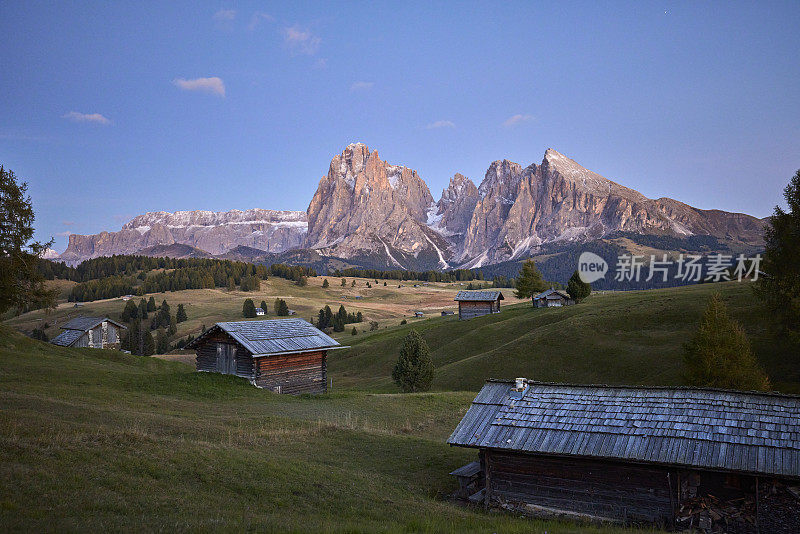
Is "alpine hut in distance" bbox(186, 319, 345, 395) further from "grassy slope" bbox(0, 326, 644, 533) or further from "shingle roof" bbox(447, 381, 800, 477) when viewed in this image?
"shingle roof" bbox(447, 381, 800, 477)

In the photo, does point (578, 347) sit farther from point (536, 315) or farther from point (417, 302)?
point (417, 302)

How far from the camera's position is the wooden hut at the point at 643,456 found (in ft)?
47.0

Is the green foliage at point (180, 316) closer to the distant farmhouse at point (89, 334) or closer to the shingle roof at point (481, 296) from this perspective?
the distant farmhouse at point (89, 334)

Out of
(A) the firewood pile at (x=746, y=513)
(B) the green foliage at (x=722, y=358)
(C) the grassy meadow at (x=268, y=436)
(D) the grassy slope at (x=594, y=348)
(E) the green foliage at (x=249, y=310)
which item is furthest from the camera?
(E) the green foliage at (x=249, y=310)

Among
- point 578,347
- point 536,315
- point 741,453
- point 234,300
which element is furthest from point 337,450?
A: point 234,300

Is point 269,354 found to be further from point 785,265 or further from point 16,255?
point 785,265

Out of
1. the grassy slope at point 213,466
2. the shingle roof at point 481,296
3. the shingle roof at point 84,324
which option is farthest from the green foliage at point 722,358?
the shingle roof at point 84,324

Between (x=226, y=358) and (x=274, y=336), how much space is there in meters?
4.16

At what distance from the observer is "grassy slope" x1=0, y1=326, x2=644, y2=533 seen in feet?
35.7

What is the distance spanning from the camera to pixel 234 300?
15888 centimetres

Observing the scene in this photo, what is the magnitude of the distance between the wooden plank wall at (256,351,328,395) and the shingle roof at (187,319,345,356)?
0.83 m

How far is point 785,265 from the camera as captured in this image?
32719 mm

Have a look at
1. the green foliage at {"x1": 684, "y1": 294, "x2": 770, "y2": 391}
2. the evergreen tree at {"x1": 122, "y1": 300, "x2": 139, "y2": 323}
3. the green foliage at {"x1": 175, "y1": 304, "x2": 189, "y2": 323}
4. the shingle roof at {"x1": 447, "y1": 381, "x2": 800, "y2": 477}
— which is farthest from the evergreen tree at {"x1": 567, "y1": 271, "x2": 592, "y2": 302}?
the evergreen tree at {"x1": 122, "y1": 300, "x2": 139, "y2": 323}

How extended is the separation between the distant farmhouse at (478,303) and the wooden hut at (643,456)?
74.2m
